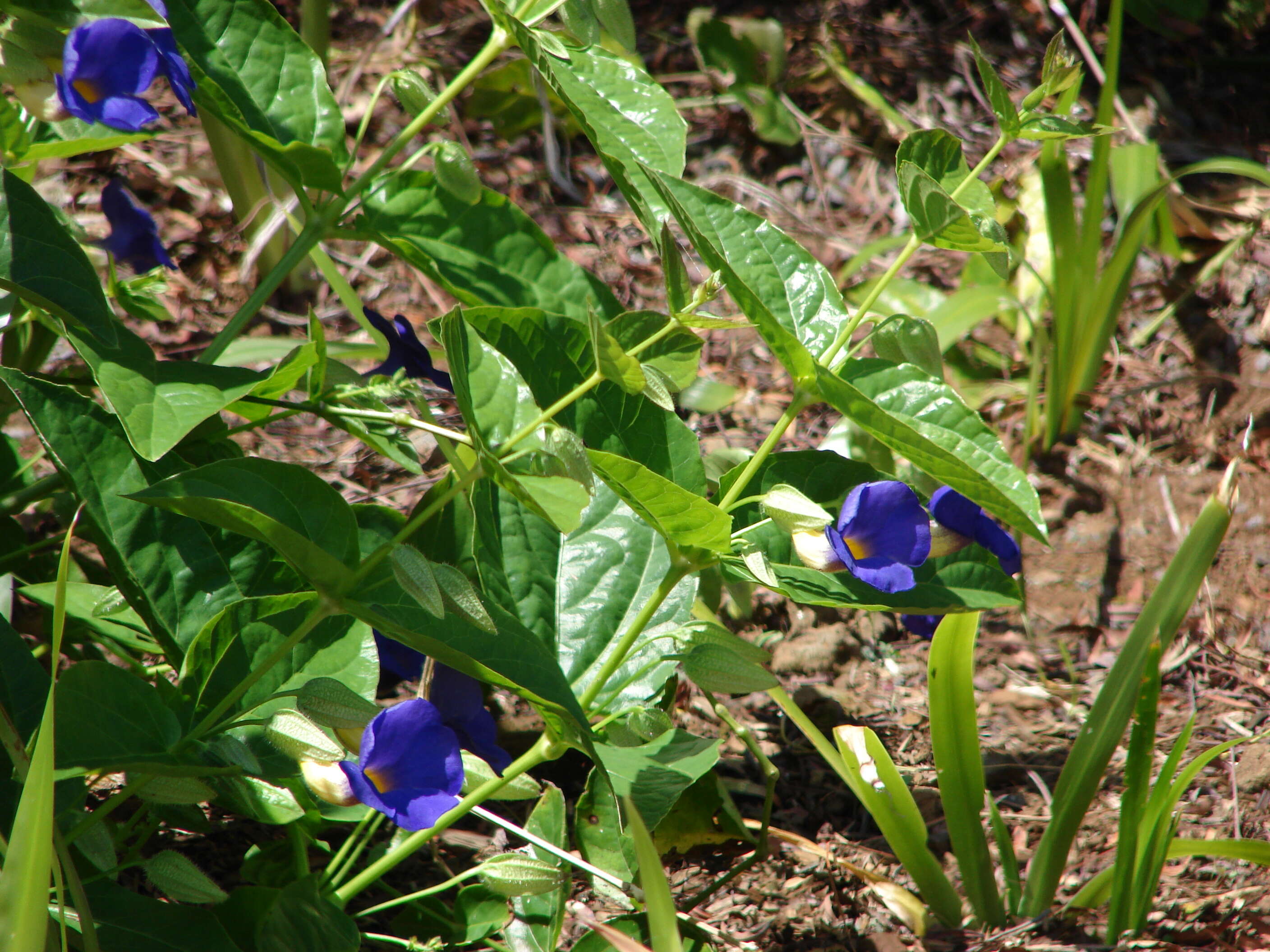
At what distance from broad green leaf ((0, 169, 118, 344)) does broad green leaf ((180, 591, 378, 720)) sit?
305 mm

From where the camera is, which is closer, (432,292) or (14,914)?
(14,914)

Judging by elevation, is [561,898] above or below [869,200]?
below

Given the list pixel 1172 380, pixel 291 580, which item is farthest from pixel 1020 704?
pixel 291 580

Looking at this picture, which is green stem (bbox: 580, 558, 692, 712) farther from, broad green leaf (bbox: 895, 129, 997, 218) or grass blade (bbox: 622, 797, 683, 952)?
broad green leaf (bbox: 895, 129, 997, 218)

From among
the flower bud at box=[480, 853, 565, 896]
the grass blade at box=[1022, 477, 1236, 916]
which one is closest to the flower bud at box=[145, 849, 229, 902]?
the flower bud at box=[480, 853, 565, 896]

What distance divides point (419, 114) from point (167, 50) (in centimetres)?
26

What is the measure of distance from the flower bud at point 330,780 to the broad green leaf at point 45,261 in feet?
1.46

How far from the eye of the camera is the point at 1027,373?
2.18m

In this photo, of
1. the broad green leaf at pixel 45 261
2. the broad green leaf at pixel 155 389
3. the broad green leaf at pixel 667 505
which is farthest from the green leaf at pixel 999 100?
the broad green leaf at pixel 45 261

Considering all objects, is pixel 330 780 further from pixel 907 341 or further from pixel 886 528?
pixel 907 341

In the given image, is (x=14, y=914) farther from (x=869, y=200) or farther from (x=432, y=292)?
(x=869, y=200)

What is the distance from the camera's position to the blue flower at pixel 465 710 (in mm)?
1122

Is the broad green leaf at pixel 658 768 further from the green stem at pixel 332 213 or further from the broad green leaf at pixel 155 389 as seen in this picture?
the green stem at pixel 332 213

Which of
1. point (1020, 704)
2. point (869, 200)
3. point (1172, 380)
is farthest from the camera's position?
point (869, 200)
